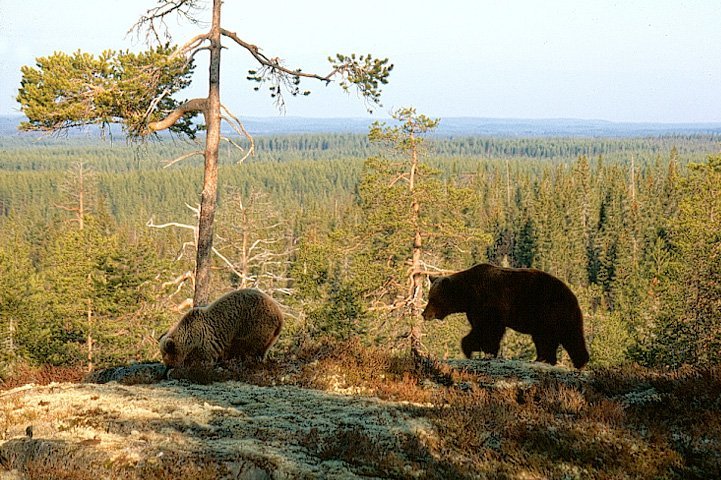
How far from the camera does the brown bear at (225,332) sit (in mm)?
10758

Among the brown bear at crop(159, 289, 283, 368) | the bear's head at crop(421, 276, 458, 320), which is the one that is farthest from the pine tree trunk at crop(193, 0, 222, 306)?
the bear's head at crop(421, 276, 458, 320)

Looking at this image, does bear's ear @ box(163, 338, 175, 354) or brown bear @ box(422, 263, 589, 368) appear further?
brown bear @ box(422, 263, 589, 368)

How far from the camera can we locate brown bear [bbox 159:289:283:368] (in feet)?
35.3

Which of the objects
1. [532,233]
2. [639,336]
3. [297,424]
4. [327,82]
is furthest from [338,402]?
[532,233]

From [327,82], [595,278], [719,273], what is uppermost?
[327,82]

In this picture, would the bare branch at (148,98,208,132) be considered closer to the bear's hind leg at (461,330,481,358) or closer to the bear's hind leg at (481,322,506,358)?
the bear's hind leg at (461,330,481,358)

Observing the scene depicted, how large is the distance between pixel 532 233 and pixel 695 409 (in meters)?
89.2

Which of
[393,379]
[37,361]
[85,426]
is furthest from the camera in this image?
[37,361]

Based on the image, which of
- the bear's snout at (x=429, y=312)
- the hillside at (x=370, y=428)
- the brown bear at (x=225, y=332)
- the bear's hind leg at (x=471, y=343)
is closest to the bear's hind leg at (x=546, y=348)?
the bear's hind leg at (x=471, y=343)

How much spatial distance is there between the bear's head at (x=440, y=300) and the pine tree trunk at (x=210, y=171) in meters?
6.59

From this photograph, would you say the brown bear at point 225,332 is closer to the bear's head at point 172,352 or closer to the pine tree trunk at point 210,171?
the bear's head at point 172,352

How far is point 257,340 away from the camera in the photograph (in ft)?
36.2

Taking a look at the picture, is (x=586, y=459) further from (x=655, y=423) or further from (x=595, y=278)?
(x=595, y=278)

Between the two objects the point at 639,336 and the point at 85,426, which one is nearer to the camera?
the point at 85,426
